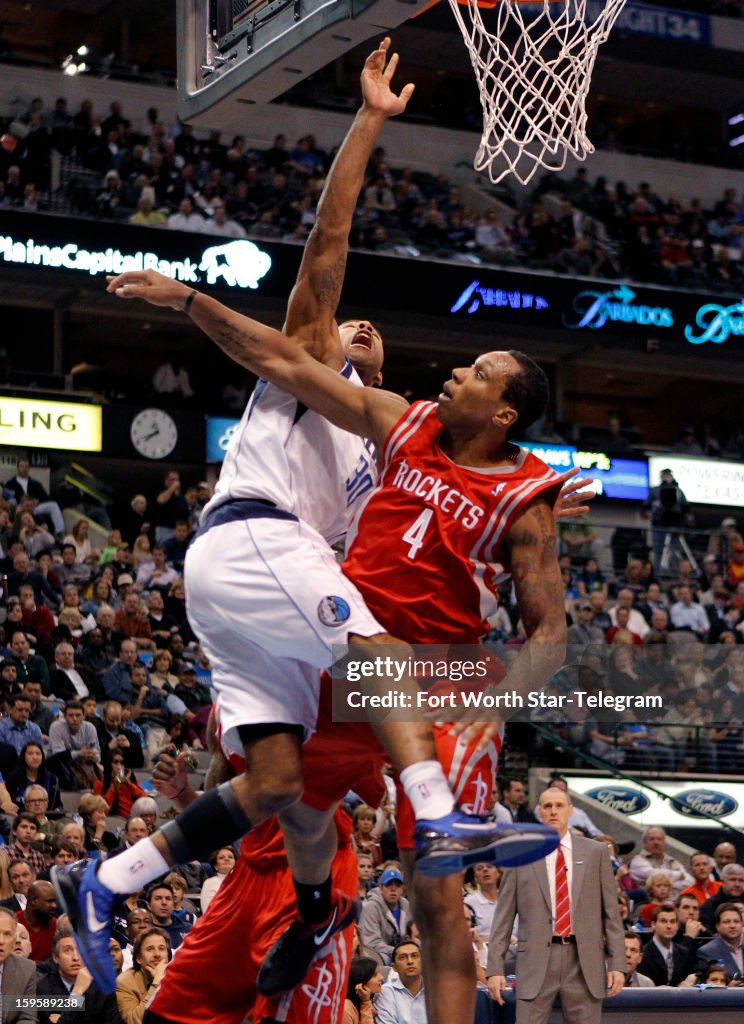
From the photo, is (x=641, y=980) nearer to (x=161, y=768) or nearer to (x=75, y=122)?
(x=161, y=768)

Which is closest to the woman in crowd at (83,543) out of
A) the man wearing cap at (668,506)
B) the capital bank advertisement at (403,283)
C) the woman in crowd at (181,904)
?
the capital bank advertisement at (403,283)

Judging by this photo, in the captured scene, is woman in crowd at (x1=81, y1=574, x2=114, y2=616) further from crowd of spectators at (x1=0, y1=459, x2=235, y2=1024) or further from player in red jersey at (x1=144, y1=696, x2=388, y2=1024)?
player in red jersey at (x1=144, y1=696, x2=388, y2=1024)

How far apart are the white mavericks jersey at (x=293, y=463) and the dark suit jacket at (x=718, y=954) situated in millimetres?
6734

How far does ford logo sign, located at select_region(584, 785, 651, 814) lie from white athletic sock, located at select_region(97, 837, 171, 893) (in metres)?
10.7

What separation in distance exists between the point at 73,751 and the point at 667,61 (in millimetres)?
22157

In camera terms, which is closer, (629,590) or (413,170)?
(629,590)

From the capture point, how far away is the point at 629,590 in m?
19.7

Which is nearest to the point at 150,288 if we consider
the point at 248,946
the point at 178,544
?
the point at 248,946

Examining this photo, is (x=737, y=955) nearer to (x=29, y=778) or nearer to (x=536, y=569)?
(x=29, y=778)

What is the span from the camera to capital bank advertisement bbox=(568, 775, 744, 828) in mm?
15086

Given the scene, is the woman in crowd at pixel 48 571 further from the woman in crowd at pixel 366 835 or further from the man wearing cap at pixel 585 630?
the man wearing cap at pixel 585 630

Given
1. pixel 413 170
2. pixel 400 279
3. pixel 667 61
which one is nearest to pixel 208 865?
pixel 400 279

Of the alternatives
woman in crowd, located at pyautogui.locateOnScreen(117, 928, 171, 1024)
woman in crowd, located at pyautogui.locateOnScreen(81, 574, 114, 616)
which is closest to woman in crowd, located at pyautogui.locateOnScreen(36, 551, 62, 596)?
woman in crowd, located at pyautogui.locateOnScreen(81, 574, 114, 616)

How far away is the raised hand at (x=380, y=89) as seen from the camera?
5.67m
